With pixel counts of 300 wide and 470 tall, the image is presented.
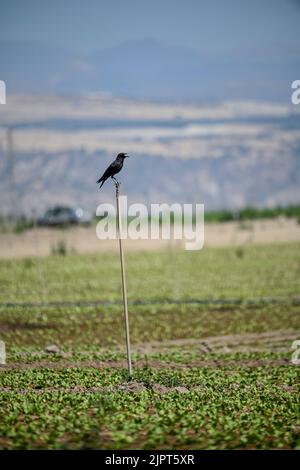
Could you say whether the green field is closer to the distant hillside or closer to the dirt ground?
the dirt ground

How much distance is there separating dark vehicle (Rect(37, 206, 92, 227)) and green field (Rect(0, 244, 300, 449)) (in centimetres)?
2944

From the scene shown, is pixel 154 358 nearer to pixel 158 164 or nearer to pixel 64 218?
pixel 64 218

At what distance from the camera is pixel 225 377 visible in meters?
20.2

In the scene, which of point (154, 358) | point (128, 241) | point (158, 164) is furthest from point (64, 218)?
point (158, 164)

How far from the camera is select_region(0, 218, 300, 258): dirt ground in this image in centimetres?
6397

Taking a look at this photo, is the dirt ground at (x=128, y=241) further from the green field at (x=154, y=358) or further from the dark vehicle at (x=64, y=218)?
the green field at (x=154, y=358)

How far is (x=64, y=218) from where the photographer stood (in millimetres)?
81625

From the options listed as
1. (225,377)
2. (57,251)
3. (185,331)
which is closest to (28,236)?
(57,251)

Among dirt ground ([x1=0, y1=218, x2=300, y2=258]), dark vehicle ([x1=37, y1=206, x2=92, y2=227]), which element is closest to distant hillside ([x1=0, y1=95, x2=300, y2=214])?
dark vehicle ([x1=37, y1=206, x2=92, y2=227])

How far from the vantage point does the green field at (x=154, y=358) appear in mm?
14656

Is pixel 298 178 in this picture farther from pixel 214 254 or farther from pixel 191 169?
pixel 214 254

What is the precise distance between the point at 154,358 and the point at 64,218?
58.6 meters

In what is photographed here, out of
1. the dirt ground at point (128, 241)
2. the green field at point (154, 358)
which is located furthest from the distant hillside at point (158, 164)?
the green field at point (154, 358)

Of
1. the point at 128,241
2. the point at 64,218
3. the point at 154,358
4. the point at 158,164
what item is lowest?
the point at 154,358
